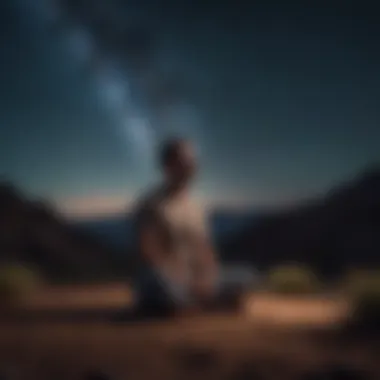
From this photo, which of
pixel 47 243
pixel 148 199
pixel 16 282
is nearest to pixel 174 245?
pixel 148 199

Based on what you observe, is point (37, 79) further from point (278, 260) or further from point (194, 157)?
point (278, 260)

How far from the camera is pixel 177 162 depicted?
285 centimetres

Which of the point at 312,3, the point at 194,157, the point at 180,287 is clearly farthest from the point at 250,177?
the point at 312,3

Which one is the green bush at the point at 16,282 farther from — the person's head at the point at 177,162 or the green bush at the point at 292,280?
the green bush at the point at 292,280

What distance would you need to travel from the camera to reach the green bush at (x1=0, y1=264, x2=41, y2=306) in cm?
287

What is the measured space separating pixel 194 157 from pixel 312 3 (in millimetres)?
616

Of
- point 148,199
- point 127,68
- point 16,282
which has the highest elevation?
point 127,68

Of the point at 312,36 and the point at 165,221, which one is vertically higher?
the point at 312,36

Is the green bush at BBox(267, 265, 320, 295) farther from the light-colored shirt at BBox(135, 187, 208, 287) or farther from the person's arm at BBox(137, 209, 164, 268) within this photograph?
the person's arm at BBox(137, 209, 164, 268)

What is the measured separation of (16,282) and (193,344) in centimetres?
59

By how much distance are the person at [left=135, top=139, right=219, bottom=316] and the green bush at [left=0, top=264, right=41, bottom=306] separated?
34 centimetres

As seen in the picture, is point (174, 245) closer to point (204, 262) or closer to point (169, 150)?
point (204, 262)

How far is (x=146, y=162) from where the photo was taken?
2863 millimetres

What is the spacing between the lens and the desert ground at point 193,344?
274 centimetres
